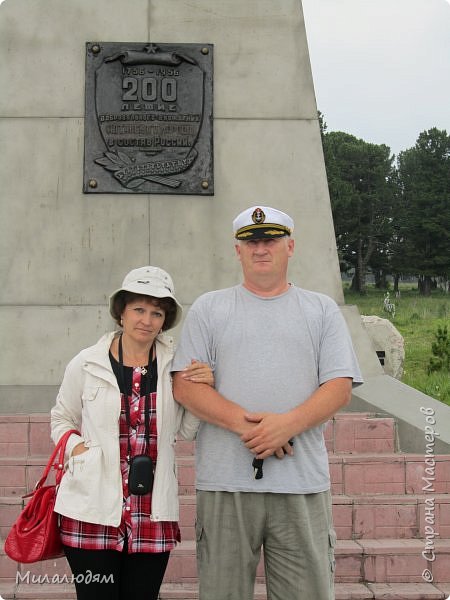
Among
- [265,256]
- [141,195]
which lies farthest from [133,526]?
[141,195]

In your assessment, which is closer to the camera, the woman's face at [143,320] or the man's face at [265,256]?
the woman's face at [143,320]

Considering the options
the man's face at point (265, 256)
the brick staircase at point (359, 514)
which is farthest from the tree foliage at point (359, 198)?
the man's face at point (265, 256)

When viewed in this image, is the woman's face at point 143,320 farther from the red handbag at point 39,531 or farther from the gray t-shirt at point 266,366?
the red handbag at point 39,531

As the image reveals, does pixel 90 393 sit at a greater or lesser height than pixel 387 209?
lesser

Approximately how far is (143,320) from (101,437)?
0.44m

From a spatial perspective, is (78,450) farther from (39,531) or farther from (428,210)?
(428,210)

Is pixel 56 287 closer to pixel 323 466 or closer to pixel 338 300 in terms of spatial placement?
pixel 338 300

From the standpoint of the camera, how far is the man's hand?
2289 mm

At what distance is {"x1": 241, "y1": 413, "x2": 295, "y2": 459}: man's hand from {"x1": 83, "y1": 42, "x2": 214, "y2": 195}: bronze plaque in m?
3.19

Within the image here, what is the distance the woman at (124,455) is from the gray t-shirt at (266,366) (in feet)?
0.32

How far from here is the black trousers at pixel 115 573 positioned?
7.30 ft

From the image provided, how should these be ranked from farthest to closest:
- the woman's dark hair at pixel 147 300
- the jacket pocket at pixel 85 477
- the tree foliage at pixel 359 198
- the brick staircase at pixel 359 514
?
the tree foliage at pixel 359 198
the brick staircase at pixel 359 514
the woman's dark hair at pixel 147 300
the jacket pocket at pixel 85 477

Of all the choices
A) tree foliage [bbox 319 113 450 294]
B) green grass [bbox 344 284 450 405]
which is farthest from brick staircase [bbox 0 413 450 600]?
tree foliage [bbox 319 113 450 294]

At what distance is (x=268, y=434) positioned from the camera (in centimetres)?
229
